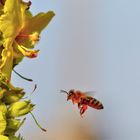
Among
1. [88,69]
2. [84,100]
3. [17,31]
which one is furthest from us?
[88,69]

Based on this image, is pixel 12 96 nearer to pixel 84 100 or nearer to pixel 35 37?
pixel 35 37

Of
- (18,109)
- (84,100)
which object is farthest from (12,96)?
(84,100)

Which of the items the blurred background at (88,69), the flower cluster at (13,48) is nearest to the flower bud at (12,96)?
the flower cluster at (13,48)

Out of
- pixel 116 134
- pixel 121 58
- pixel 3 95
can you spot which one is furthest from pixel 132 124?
pixel 3 95

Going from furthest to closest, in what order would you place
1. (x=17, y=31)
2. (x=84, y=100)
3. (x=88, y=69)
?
(x=88, y=69), (x=84, y=100), (x=17, y=31)

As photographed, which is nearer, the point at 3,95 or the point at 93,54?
the point at 3,95

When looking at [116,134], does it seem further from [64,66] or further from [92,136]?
[64,66]

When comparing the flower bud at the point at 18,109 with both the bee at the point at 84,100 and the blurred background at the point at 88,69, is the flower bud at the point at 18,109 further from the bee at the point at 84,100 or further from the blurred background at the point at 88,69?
the blurred background at the point at 88,69

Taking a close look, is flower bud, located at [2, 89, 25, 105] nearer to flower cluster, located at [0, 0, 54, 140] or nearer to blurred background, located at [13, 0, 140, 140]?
flower cluster, located at [0, 0, 54, 140]
